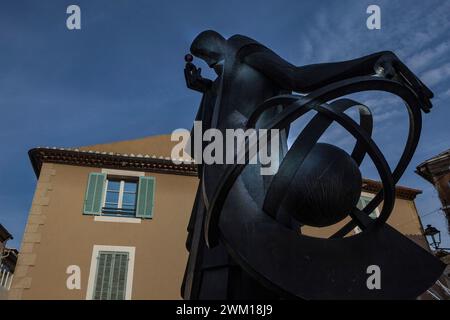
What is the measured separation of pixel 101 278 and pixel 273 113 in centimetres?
1044

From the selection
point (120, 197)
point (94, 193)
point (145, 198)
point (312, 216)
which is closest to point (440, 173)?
point (145, 198)

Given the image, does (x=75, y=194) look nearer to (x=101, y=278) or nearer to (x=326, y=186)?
(x=101, y=278)

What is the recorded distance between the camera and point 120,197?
13422mm

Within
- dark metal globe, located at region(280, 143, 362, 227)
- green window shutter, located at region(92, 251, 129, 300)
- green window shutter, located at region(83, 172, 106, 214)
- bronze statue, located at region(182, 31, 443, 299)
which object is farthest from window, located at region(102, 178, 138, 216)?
dark metal globe, located at region(280, 143, 362, 227)

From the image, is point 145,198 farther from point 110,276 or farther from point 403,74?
point 403,74

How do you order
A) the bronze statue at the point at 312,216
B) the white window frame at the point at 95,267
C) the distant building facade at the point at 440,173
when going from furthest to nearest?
1. the distant building facade at the point at 440,173
2. the white window frame at the point at 95,267
3. the bronze statue at the point at 312,216

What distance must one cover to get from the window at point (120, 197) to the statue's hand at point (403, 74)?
1154cm

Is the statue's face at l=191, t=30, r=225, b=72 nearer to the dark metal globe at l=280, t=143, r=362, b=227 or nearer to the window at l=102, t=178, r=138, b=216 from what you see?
the dark metal globe at l=280, t=143, r=362, b=227

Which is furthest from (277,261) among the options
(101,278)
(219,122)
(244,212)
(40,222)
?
(40,222)

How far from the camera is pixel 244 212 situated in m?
2.38

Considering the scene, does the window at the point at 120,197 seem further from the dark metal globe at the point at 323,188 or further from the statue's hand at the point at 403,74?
the statue's hand at the point at 403,74

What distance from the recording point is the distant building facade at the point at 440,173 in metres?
21.2

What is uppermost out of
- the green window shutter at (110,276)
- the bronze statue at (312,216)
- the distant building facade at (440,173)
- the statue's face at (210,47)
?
the distant building facade at (440,173)

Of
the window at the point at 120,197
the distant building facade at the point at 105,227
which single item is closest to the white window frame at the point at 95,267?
the distant building facade at the point at 105,227
